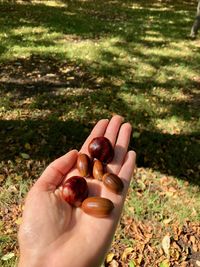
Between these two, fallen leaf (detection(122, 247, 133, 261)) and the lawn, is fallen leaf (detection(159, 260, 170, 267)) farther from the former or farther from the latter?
fallen leaf (detection(122, 247, 133, 261))

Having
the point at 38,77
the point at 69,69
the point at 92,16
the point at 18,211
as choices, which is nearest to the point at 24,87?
the point at 38,77

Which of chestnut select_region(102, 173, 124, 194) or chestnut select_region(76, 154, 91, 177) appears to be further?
chestnut select_region(76, 154, 91, 177)

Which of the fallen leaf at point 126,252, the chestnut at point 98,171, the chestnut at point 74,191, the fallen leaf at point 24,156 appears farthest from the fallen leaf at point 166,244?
the fallen leaf at point 24,156

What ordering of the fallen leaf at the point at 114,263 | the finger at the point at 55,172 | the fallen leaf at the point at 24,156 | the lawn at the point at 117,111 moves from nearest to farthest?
the finger at the point at 55,172 < the fallen leaf at the point at 114,263 < the lawn at the point at 117,111 < the fallen leaf at the point at 24,156

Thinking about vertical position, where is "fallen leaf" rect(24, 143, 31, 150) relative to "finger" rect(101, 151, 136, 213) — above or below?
below

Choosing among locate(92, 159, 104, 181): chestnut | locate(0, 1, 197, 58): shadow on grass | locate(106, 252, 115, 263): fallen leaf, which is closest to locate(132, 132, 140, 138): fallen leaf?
locate(106, 252, 115, 263): fallen leaf

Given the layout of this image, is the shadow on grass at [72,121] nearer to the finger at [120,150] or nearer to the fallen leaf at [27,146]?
the fallen leaf at [27,146]

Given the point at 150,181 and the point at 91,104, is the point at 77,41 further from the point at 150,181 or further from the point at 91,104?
the point at 150,181
